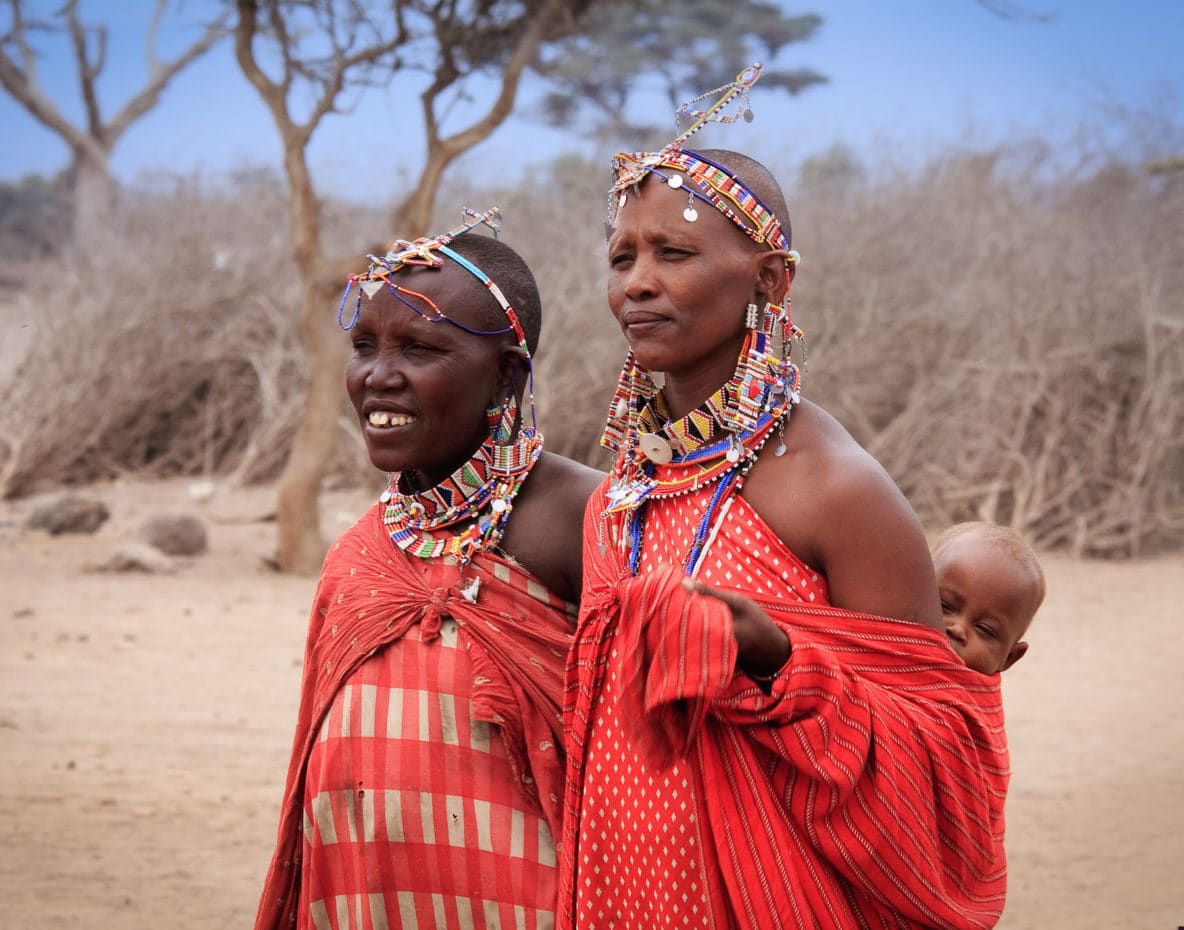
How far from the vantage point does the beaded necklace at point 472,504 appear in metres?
2.33

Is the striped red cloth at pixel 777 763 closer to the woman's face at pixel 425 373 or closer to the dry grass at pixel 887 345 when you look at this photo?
the woman's face at pixel 425 373

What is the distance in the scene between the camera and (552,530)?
2328 mm

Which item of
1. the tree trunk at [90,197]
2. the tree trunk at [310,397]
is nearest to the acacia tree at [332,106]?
the tree trunk at [310,397]

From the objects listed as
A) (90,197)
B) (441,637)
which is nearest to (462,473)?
(441,637)

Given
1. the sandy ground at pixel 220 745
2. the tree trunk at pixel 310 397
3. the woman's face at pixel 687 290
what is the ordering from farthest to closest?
the tree trunk at pixel 310 397 < the sandy ground at pixel 220 745 < the woman's face at pixel 687 290

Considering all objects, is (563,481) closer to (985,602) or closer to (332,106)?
(985,602)

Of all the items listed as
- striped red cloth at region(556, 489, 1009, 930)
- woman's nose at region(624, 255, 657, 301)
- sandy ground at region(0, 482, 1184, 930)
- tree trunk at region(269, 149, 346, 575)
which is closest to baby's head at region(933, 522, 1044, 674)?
striped red cloth at region(556, 489, 1009, 930)

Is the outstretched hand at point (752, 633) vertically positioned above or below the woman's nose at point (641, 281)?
below

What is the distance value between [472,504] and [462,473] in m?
0.06

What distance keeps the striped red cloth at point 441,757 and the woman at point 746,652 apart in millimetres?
232

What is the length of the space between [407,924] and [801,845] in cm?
83

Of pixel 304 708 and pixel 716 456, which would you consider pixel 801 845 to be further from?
pixel 304 708

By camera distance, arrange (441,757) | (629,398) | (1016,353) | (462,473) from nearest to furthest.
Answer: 1. (629,398)
2. (441,757)
3. (462,473)
4. (1016,353)

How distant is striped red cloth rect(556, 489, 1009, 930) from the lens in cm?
163
